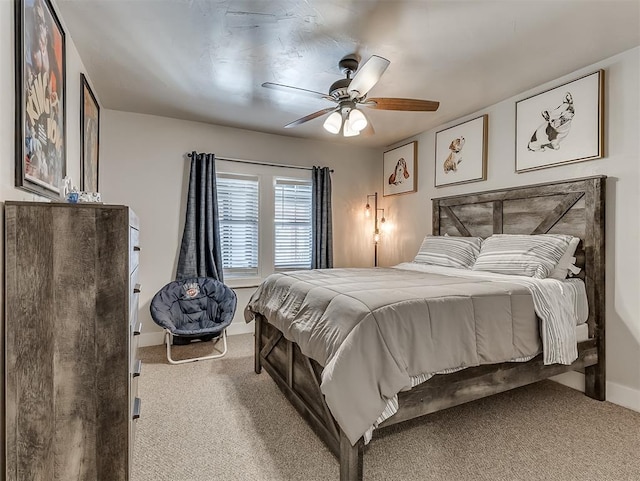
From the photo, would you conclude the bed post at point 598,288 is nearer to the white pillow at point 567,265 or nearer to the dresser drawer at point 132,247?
the white pillow at point 567,265

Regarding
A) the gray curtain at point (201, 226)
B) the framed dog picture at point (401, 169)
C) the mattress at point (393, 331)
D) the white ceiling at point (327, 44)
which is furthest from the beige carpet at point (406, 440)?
the framed dog picture at point (401, 169)

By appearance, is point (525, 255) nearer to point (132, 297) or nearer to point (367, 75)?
point (367, 75)

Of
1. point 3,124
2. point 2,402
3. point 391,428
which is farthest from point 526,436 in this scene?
point 3,124

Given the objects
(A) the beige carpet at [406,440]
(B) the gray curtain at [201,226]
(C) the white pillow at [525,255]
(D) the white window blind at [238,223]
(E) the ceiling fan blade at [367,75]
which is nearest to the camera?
(A) the beige carpet at [406,440]

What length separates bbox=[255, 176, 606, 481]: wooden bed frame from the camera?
5.53 ft

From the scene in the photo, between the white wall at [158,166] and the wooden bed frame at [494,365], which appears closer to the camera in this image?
the wooden bed frame at [494,365]

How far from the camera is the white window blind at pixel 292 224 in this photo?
4.41m

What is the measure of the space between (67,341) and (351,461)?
1.28 m

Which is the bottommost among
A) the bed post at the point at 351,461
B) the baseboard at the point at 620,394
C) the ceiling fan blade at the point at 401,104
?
the baseboard at the point at 620,394

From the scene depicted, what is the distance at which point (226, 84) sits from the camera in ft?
9.46

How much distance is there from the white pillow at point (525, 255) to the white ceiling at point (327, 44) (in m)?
1.38

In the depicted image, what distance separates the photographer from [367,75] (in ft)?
6.63

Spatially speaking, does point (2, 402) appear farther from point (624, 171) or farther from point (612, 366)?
point (624, 171)

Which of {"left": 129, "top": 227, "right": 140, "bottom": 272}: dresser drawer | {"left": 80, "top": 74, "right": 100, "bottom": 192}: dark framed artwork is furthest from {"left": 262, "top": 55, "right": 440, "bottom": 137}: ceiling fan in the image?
{"left": 80, "top": 74, "right": 100, "bottom": 192}: dark framed artwork
